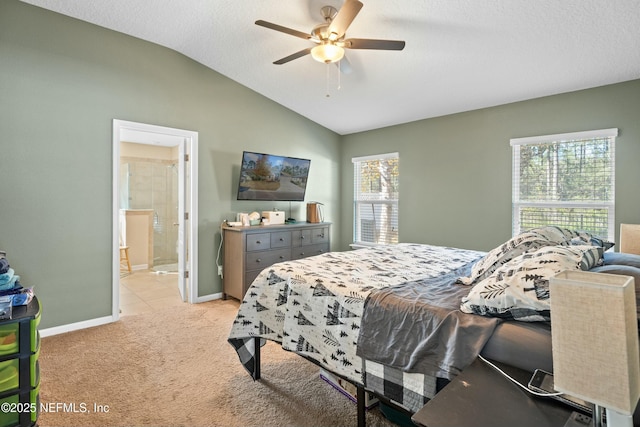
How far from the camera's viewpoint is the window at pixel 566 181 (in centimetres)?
331

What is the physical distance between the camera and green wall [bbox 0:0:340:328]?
2.88 metres

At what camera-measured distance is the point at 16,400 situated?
162 cm

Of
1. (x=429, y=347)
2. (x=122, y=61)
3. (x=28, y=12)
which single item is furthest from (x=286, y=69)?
(x=429, y=347)

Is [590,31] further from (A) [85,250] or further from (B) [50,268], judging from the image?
(B) [50,268]

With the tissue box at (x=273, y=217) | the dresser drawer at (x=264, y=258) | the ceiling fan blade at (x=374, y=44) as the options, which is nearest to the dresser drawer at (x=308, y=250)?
the dresser drawer at (x=264, y=258)

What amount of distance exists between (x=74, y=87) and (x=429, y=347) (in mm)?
3713

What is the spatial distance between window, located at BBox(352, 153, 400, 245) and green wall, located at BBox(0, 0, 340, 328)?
8.05ft

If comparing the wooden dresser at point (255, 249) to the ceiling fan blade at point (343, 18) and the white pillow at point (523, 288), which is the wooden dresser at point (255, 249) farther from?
the white pillow at point (523, 288)

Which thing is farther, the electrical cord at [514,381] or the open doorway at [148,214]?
the open doorway at [148,214]

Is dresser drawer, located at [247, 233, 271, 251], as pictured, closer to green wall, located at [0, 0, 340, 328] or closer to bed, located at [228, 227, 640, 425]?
green wall, located at [0, 0, 340, 328]

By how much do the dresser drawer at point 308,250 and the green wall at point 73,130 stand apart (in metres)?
1.12

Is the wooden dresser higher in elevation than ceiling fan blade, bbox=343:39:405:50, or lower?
lower

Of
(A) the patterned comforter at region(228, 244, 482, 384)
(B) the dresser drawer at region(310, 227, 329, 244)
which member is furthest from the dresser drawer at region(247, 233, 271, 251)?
(A) the patterned comforter at region(228, 244, 482, 384)

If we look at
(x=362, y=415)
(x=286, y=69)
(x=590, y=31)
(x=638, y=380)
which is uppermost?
(x=286, y=69)
